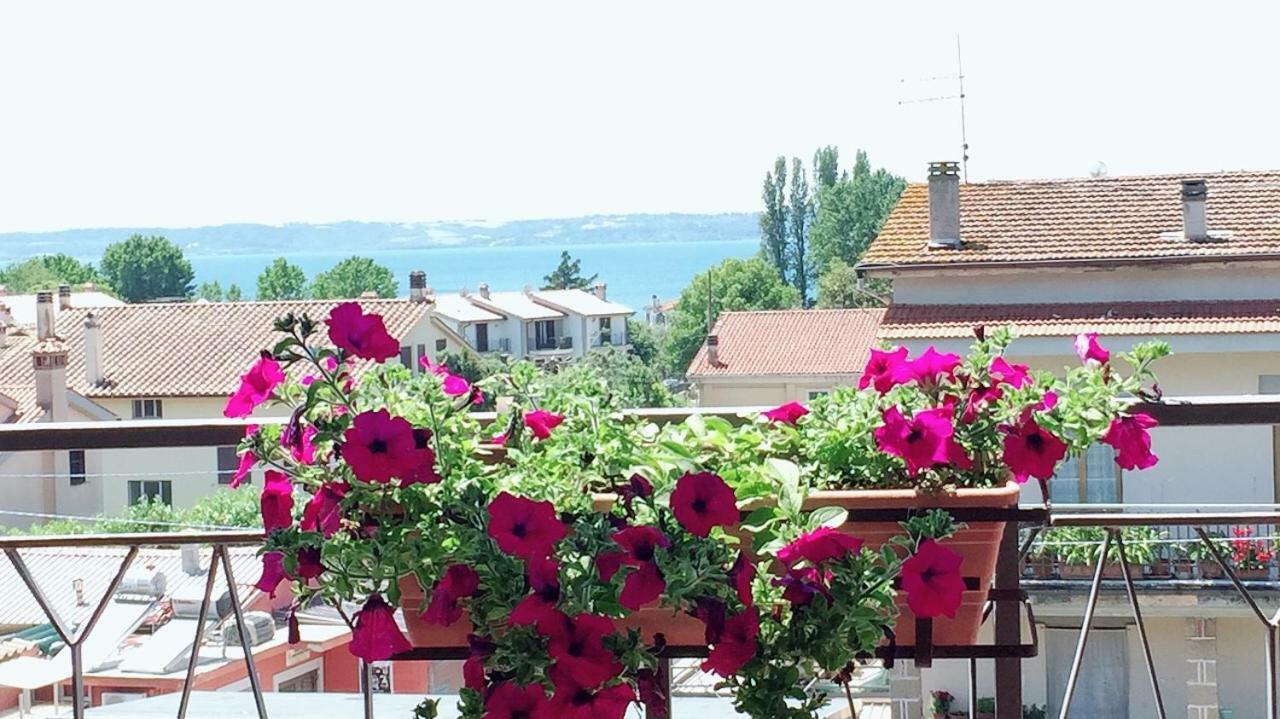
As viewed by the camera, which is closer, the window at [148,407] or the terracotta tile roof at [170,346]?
the window at [148,407]

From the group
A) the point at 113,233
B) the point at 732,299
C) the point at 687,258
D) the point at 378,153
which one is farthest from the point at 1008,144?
the point at 687,258

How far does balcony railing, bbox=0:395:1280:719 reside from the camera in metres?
1.57

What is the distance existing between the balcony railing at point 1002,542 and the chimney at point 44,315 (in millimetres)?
30588

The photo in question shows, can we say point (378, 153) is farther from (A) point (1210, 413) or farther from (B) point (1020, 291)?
(A) point (1210, 413)

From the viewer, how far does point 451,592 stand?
131 centimetres

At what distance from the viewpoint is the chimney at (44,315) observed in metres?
30.6

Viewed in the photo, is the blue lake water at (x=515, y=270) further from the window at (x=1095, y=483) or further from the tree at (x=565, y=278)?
the window at (x=1095, y=483)

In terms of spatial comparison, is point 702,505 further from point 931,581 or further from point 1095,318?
point 1095,318

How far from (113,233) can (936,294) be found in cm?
13061

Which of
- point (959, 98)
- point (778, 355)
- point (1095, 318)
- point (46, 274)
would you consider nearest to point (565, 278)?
point (46, 274)

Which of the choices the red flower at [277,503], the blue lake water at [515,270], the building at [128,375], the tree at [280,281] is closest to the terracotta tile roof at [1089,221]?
the building at [128,375]

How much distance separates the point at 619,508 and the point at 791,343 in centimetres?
3094

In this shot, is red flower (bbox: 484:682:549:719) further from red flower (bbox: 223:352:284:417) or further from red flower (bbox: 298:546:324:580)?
red flower (bbox: 223:352:284:417)

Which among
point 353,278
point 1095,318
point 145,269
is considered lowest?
point 1095,318
